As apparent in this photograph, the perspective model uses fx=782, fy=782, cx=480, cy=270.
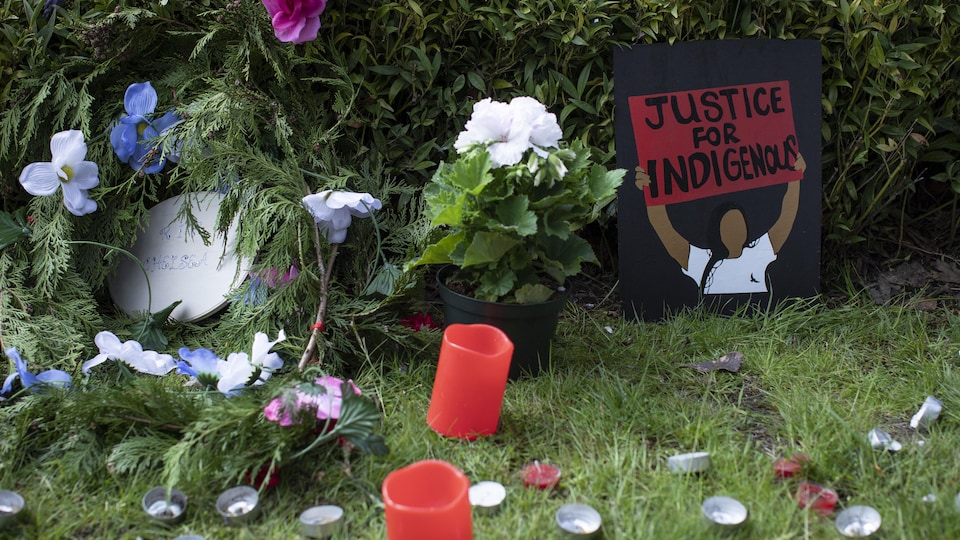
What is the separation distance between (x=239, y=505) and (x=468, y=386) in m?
0.49

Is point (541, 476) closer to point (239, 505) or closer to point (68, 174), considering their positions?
point (239, 505)

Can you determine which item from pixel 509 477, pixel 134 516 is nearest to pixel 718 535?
pixel 509 477

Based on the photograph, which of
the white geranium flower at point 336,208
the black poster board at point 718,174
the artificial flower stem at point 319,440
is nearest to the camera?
the artificial flower stem at point 319,440

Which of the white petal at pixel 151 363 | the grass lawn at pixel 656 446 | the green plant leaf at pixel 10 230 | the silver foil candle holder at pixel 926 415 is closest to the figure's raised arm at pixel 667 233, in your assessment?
the grass lawn at pixel 656 446

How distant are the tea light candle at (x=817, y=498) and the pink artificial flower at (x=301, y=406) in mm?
885

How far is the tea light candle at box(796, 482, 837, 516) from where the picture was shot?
1434mm

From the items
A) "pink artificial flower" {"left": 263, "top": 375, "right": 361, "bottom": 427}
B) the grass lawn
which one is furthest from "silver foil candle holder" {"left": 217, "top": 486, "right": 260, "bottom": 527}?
"pink artificial flower" {"left": 263, "top": 375, "right": 361, "bottom": 427}

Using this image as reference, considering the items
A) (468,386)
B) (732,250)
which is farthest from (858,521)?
(732,250)

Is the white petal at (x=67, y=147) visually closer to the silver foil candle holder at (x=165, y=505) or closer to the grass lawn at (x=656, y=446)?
the grass lawn at (x=656, y=446)

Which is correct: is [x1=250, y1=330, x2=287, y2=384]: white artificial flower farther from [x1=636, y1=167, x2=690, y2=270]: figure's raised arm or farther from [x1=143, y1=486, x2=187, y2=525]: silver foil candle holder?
[x1=636, y1=167, x2=690, y2=270]: figure's raised arm

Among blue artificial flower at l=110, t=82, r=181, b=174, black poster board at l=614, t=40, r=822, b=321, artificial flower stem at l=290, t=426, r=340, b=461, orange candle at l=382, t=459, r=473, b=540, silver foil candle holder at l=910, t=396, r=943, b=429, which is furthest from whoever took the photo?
black poster board at l=614, t=40, r=822, b=321

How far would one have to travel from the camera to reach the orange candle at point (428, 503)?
123 cm

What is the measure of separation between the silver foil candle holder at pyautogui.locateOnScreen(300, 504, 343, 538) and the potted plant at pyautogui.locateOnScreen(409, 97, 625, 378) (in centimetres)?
62

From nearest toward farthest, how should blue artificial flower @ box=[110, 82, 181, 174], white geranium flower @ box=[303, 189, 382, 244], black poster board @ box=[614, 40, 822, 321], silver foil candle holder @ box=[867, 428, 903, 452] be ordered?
silver foil candle holder @ box=[867, 428, 903, 452], white geranium flower @ box=[303, 189, 382, 244], blue artificial flower @ box=[110, 82, 181, 174], black poster board @ box=[614, 40, 822, 321]
